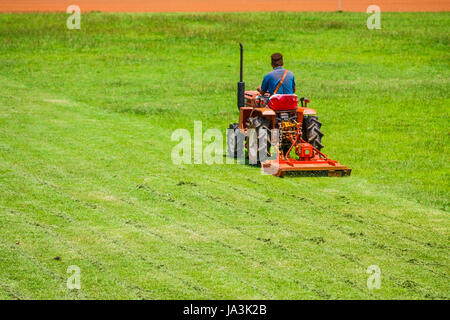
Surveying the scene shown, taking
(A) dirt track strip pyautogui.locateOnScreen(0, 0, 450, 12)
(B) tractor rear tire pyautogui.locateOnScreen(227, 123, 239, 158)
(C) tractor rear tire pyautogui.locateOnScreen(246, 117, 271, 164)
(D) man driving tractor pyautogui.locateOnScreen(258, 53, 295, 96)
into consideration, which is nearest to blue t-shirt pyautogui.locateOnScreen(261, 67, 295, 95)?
(D) man driving tractor pyautogui.locateOnScreen(258, 53, 295, 96)

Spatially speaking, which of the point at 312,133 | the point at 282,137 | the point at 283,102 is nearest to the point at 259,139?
the point at 282,137

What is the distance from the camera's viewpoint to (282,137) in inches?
547

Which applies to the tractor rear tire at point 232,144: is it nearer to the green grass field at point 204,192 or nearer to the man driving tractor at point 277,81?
the green grass field at point 204,192

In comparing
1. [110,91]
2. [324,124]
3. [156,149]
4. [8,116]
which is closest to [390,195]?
[156,149]

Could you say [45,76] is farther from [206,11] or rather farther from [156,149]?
[206,11]

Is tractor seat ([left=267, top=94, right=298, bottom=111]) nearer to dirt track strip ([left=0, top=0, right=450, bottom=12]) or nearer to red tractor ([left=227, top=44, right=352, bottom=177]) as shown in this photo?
red tractor ([left=227, top=44, right=352, bottom=177])

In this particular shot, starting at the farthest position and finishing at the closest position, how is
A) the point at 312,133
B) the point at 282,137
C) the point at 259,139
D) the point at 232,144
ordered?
the point at 232,144, the point at 312,133, the point at 282,137, the point at 259,139

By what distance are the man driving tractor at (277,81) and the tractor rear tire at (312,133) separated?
727 millimetres

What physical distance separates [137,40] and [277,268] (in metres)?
25.7

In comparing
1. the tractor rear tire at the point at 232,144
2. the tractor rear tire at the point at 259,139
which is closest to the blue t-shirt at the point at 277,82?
the tractor rear tire at the point at 259,139

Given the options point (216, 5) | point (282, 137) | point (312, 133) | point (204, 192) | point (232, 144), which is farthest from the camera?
point (216, 5)

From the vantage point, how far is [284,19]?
3869 cm

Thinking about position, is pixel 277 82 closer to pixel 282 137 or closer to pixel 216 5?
pixel 282 137

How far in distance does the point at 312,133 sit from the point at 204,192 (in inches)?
107
